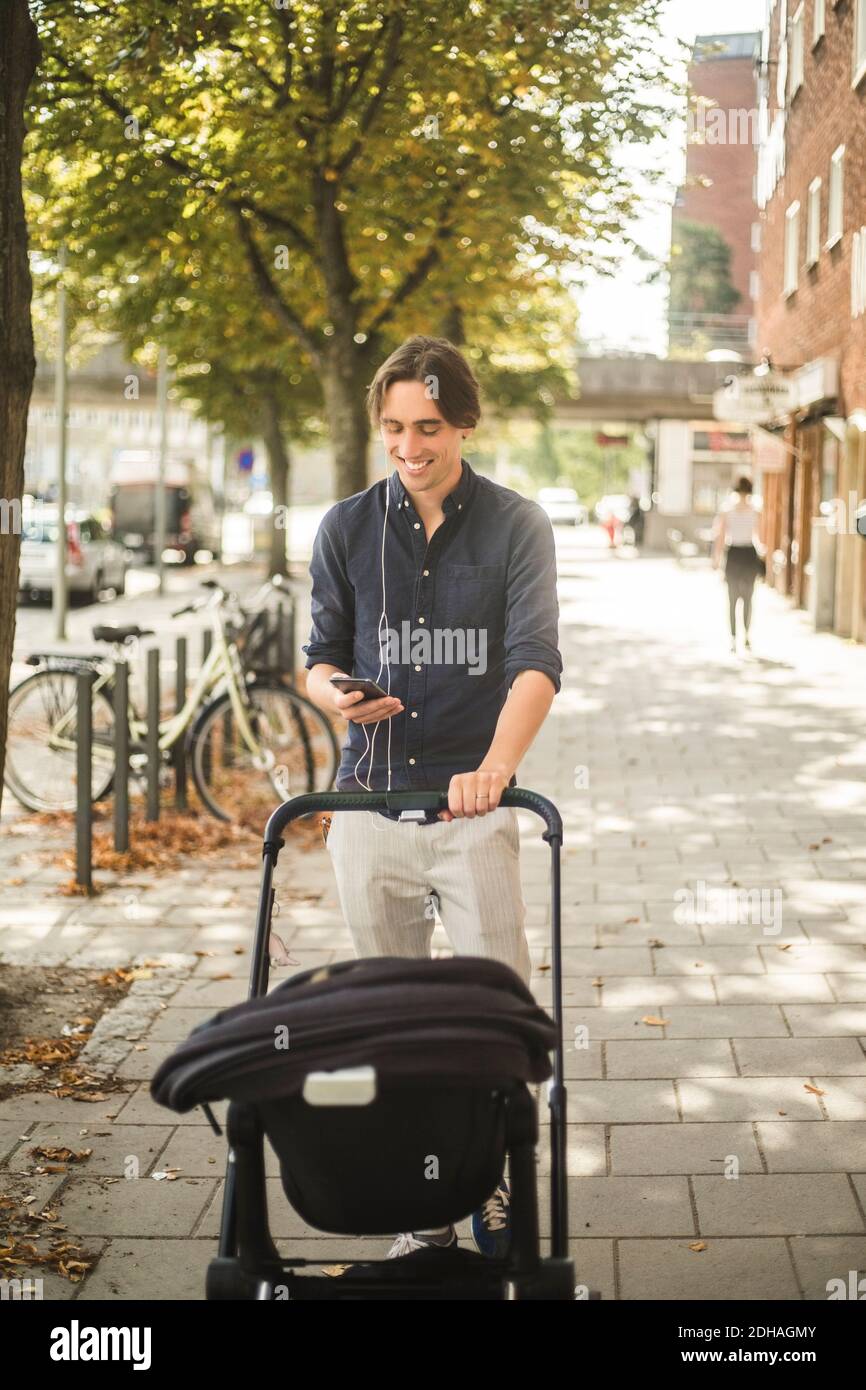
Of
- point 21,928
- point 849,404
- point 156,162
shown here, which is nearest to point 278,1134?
point 21,928

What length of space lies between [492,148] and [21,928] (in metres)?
6.08

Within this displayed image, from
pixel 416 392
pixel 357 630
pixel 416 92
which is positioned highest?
pixel 416 92

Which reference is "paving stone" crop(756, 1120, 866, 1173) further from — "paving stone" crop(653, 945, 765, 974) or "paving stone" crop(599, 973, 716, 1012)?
"paving stone" crop(653, 945, 765, 974)

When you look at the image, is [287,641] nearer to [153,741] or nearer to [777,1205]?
[153,741]

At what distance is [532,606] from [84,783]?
479 centimetres

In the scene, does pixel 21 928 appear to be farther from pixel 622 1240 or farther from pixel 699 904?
pixel 622 1240

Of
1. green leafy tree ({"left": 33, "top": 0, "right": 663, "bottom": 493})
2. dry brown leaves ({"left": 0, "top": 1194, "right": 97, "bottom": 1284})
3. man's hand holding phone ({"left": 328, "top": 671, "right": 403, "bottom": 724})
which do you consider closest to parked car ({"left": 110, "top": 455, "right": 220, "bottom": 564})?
green leafy tree ({"left": 33, "top": 0, "right": 663, "bottom": 493})

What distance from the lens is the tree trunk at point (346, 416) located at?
12.4 m

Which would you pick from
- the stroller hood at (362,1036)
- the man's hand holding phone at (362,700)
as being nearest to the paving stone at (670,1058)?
the man's hand holding phone at (362,700)

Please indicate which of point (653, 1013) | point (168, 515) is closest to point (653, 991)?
point (653, 1013)

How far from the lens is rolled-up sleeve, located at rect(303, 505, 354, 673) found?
12.0 ft

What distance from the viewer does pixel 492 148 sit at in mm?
11062

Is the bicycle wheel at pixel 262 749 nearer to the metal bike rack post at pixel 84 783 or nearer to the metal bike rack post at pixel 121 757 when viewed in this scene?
the metal bike rack post at pixel 121 757

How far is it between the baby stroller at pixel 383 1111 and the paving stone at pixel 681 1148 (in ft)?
5.48
